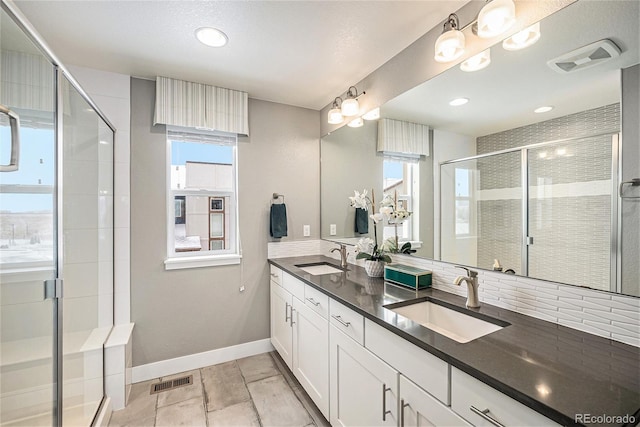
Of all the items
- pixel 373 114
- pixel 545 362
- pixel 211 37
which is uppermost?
pixel 211 37

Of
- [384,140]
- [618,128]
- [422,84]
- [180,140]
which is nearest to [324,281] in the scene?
[384,140]

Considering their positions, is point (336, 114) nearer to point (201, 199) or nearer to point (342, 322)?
point (201, 199)

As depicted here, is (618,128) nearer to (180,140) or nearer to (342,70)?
(342,70)

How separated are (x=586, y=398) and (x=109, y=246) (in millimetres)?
2685

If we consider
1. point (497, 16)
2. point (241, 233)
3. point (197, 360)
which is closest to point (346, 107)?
point (497, 16)

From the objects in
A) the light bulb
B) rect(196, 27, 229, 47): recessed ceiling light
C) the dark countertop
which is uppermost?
rect(196, 27, 229, 47): recessed ceiling light

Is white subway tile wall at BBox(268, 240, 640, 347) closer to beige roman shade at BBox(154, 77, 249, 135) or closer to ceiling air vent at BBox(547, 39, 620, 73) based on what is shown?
ceiling air vent at BBox(547, 39, 620, 73)

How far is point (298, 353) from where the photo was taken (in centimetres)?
205

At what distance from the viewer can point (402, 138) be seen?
197cm

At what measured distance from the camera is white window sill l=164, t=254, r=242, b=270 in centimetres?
234

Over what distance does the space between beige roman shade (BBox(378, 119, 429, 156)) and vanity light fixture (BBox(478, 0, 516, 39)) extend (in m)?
0.57

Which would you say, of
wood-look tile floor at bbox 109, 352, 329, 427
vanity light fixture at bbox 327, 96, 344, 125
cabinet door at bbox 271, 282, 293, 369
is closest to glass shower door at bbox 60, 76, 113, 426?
wood-look tile floor at bbox 109, 352, 329, 427

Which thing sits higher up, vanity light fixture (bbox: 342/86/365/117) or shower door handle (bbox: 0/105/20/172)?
vanity light fixture (bbox: 342/86/365/117)

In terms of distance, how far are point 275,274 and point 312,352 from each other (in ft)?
2.87
